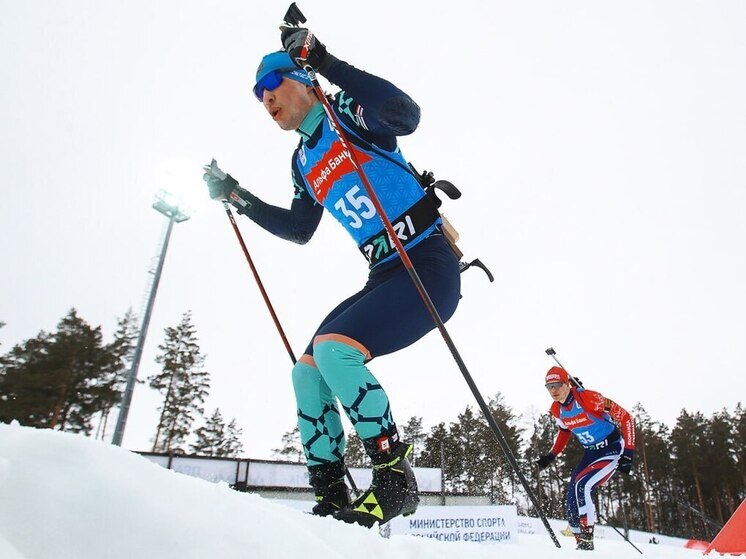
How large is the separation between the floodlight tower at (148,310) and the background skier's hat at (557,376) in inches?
518

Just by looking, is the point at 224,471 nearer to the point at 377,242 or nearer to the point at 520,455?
the point at 377,242

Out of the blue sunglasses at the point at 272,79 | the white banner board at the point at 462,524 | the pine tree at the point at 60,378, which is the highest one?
the pine tree at the point at 60,378

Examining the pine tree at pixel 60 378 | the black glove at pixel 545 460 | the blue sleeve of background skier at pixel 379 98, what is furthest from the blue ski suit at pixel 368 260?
the pine tree at pixel 60 378

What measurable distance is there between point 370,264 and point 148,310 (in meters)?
21.5

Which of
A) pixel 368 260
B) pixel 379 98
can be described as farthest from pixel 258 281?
pixel 379 98

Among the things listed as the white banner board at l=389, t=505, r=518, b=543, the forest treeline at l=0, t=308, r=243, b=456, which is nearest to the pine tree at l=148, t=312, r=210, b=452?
the forest treeline at l=0, t=308, r=243, b=456

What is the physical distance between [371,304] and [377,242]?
0.46 metres

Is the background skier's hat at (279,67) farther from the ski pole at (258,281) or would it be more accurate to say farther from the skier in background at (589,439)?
the skier in background at (589,439)

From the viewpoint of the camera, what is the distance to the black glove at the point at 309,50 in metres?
2.32

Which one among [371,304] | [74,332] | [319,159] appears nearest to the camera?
[371,304]

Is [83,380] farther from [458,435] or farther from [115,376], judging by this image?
[458,435]

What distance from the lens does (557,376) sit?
7117 millimetres

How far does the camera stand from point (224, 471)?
1827 cm

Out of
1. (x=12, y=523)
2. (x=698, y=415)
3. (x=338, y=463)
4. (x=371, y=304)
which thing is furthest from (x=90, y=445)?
(x=698, y=415)
